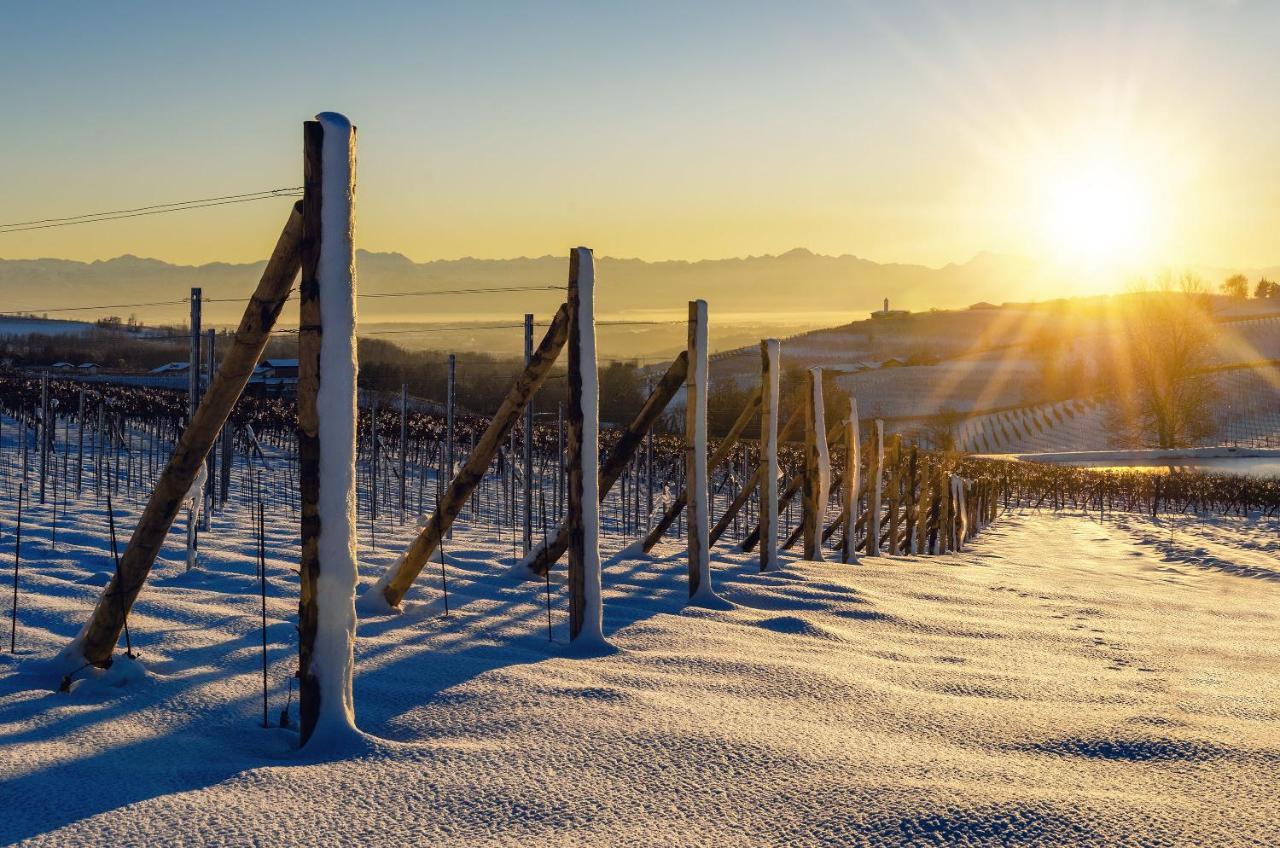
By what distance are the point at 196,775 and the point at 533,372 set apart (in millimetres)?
3013

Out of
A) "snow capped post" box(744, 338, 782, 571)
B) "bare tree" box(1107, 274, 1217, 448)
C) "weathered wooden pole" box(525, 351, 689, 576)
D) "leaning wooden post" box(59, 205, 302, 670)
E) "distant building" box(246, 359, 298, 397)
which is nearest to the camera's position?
"leaning wooden post" box(59, 205, 302, 670)

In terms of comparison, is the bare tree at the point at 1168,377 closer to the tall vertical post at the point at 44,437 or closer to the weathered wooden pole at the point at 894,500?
the weathered wooden pole at the point at 894,500

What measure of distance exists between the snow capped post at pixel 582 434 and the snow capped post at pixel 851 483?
5955 mm

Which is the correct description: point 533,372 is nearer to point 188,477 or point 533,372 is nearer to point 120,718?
point 188,477

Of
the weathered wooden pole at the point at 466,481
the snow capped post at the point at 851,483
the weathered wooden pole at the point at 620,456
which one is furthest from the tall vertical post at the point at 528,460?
the weathered wooden pole at the point at 466,481

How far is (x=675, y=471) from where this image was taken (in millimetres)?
25094

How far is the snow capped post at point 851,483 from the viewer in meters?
11.0

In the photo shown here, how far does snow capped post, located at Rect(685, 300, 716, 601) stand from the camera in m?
6.55

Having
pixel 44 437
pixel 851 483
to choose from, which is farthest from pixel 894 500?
pixel 44 437

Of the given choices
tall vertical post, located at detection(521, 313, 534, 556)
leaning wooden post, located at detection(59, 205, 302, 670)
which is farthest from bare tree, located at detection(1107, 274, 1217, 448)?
leaning wooden post, located at detection(59, 205, 302, 670)

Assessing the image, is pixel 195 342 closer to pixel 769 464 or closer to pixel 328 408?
pixel 769 464

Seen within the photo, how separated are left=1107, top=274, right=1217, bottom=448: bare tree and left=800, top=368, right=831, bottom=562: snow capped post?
49.1m

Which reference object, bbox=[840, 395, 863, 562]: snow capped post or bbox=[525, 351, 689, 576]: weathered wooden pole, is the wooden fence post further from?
bbox=[840, 395, 863, 562]: snow capped post

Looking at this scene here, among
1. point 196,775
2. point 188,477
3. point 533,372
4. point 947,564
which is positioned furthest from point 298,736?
point 947,564
